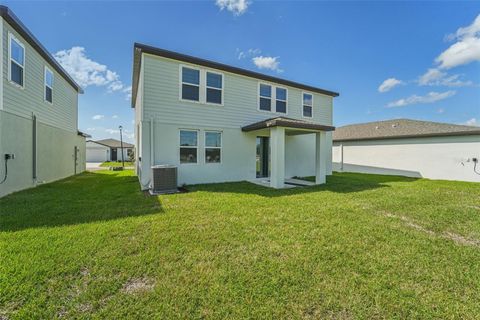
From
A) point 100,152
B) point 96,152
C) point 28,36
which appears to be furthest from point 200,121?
point 96,152

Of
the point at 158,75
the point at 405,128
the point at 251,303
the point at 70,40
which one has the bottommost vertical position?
the point at 251,303

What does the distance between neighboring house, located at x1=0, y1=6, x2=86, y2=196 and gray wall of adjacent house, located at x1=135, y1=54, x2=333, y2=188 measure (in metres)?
3.88

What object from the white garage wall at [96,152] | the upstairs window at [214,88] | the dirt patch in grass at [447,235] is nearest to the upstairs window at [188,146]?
the upstairs window at [214,88]

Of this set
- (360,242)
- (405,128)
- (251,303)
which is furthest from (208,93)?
(405,128)

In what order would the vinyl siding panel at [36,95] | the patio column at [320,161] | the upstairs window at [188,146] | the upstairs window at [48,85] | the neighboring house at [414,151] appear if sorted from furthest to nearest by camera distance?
the neighboring house at [414,151], the patio column at [320,161], the upstairs window at [48,85], the upstairs window at [188,146], the vinyl siding panel at [36,95]

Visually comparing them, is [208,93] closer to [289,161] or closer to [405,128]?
[289,161]

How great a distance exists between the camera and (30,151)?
8.34 meters

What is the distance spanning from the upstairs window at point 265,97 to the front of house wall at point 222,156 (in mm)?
1668

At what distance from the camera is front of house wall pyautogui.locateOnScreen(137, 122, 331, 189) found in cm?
841

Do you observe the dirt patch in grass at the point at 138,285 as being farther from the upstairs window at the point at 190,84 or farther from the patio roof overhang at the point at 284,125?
the upstairs window at the point at 190,84

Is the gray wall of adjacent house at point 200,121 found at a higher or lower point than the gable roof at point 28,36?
lower

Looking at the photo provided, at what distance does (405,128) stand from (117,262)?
61.0 feet

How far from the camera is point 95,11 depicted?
8.67 metres

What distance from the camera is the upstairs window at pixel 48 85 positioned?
977cm
